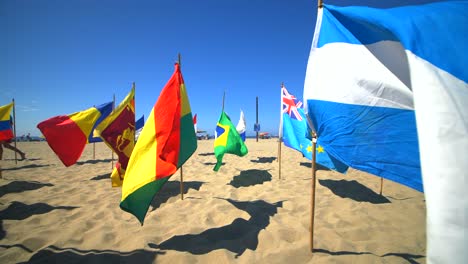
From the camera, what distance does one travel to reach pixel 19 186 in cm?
596

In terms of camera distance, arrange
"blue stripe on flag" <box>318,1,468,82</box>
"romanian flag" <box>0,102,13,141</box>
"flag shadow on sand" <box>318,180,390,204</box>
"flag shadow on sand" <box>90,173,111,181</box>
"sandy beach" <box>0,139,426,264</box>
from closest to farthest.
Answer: "blue stripe on flag" <box>318,1,468,82</box> < "sandy beach" <box>0,139,426,264</box> < "flag shadow on sand" <box>318,180,390,204</box> < "flag shadow on sand" <box>90,173,111,181</box> < "romanian flag" <box>0,102,13,141</box>

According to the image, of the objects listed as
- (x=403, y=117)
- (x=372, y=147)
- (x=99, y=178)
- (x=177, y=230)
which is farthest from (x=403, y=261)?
(x=99, y=178)

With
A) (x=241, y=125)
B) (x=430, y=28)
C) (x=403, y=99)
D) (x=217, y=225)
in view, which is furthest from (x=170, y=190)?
(x=241, y=125)

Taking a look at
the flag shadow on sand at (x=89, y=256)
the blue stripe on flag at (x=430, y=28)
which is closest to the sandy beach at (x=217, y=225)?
the flag shadow on sand at (x=89, y=256)

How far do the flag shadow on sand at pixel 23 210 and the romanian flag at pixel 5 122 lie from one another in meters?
5.82

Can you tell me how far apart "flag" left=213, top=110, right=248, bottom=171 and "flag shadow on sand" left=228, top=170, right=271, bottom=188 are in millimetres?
843

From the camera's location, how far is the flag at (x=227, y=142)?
6671 millimetres

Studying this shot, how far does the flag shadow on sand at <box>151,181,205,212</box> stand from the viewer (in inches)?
187

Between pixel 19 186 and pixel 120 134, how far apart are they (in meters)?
3.96

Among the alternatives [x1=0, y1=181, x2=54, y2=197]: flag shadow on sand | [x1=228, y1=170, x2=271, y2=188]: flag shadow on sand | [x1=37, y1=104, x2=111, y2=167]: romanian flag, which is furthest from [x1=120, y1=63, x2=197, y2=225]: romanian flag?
[x1=0, y1=181, x2=54, y2=197]: flag shadow on sand

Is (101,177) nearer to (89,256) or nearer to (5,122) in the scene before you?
(89,256)

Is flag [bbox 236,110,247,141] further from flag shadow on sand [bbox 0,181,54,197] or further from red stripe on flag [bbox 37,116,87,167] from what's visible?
flag shadow on sand [bbox 0,181,54,197]

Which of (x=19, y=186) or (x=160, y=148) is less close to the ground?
(x=160, y=148)

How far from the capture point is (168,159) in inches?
118
